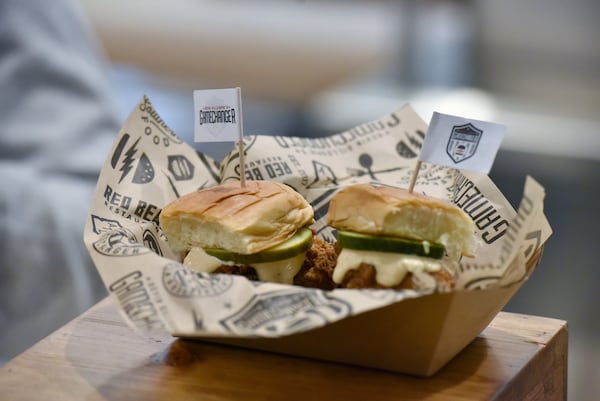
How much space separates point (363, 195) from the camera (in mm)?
1241

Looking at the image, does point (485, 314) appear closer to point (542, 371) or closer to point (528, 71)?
point (542, 371)

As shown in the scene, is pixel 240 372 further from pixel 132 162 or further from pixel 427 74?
pixel 427 74

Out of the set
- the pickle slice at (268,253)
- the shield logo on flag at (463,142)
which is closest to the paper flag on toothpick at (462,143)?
the shield logo on flag at (463,142)

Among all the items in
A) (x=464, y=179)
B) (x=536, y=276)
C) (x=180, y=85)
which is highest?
(x=464, y=179)

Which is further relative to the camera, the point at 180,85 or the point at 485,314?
the point at 180,85

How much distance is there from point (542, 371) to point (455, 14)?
265cm

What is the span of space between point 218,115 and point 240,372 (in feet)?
1.27

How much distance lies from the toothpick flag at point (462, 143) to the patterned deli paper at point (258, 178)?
0.11 m

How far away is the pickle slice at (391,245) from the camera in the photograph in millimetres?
1209

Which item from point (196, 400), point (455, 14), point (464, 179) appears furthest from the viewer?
point (455, 14)

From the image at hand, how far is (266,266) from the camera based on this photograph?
4.18ft

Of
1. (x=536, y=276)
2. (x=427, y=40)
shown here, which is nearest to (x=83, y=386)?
(x=536, y=276)

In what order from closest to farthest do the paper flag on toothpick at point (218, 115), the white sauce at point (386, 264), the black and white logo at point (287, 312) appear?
the black and white logo at point (287, 312) < the white sauce at point (386, 264) < the paper flag on toothpick at point (218, 115)

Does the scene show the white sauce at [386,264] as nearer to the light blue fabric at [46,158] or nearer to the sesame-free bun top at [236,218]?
the sesame-free bun top at [236,218]
